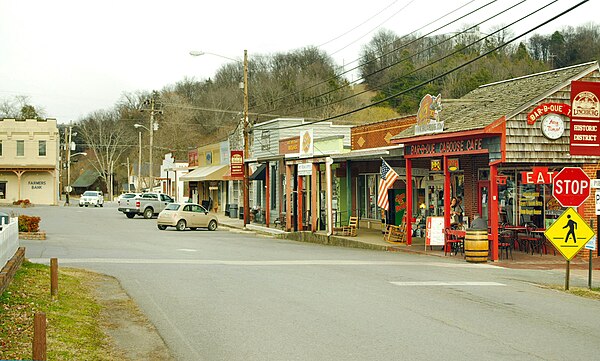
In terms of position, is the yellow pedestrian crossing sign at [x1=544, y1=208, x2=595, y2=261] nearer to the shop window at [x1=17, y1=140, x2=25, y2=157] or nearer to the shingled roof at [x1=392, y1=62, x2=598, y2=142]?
the shingled roof at [x1=392, y1=62, x2=598, y2=142]

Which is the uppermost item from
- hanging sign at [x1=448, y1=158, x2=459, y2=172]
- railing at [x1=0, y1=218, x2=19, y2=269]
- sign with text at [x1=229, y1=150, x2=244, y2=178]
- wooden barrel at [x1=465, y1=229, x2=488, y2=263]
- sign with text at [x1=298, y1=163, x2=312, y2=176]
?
sign with text at [x1=229, y1=150, x2=244, y2=178]

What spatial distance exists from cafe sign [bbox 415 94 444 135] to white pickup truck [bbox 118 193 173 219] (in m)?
30.0

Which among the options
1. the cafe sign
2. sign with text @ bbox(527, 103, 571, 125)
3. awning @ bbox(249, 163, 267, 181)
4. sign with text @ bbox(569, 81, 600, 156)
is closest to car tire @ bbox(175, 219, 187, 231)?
awning @ bbox(249, 163, 267, 181)

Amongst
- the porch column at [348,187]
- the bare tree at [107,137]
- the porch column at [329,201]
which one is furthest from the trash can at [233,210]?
the bare tree at [107,137]

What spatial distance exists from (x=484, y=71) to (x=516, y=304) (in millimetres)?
50393

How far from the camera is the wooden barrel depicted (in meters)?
21.7

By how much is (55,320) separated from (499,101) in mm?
17589

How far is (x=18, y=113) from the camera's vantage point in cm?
11456

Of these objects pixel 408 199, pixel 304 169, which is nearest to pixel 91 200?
pixel 304 169

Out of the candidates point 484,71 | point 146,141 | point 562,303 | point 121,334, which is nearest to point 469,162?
point 562,303

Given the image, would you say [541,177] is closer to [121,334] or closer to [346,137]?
[121,334]

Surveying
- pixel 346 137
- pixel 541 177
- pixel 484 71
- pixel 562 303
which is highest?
pixel 484 71

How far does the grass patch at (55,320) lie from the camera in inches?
345

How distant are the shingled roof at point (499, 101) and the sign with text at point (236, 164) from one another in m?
17.0
